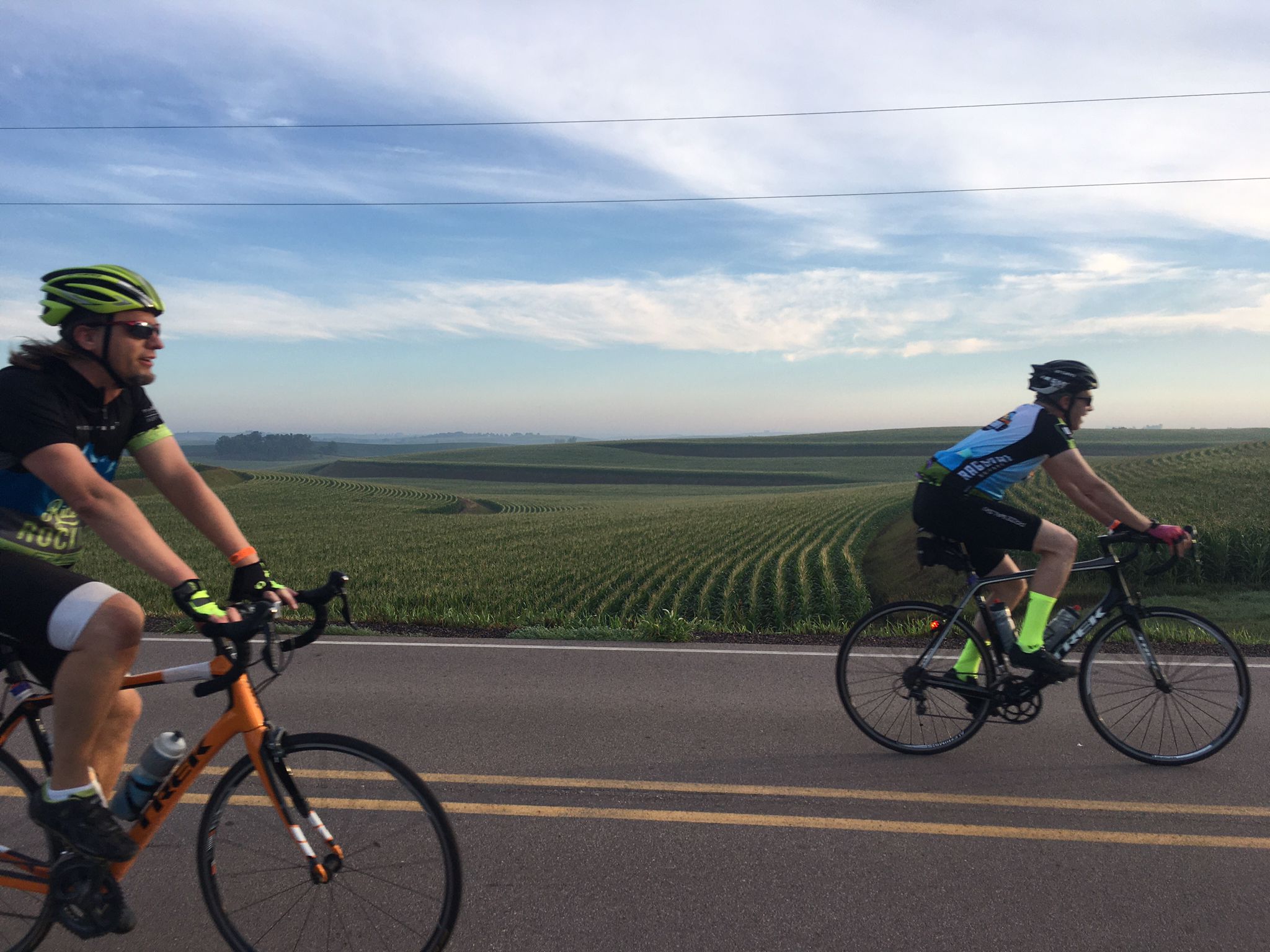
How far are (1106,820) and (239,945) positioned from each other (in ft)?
11.8

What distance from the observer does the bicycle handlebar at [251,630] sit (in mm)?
2373

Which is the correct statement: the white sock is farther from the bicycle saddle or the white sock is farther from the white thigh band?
the bicycle saddle

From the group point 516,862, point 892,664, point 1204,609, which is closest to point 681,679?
point 892,664

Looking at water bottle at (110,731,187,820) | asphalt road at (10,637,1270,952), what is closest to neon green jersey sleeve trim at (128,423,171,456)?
water bottle at (110,731,187,820)

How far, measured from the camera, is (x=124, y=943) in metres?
2.98

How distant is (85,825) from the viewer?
2.52 meters

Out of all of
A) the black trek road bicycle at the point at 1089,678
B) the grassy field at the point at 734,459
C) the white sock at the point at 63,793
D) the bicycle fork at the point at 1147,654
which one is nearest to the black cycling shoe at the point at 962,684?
the black trek road bicycle at the point at 1089,678

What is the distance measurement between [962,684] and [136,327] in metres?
4.29

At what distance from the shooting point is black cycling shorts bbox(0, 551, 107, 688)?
96.5 inches

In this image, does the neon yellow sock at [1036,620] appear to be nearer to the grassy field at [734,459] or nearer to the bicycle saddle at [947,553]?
the bicycle saddle at [947,553]

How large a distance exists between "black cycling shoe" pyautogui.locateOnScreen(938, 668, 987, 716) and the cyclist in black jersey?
11.8 feet

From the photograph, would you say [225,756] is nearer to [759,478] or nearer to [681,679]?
[681,679]

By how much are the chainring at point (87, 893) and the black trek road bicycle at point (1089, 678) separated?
11.8 ft

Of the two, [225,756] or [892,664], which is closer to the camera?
[225,756]
